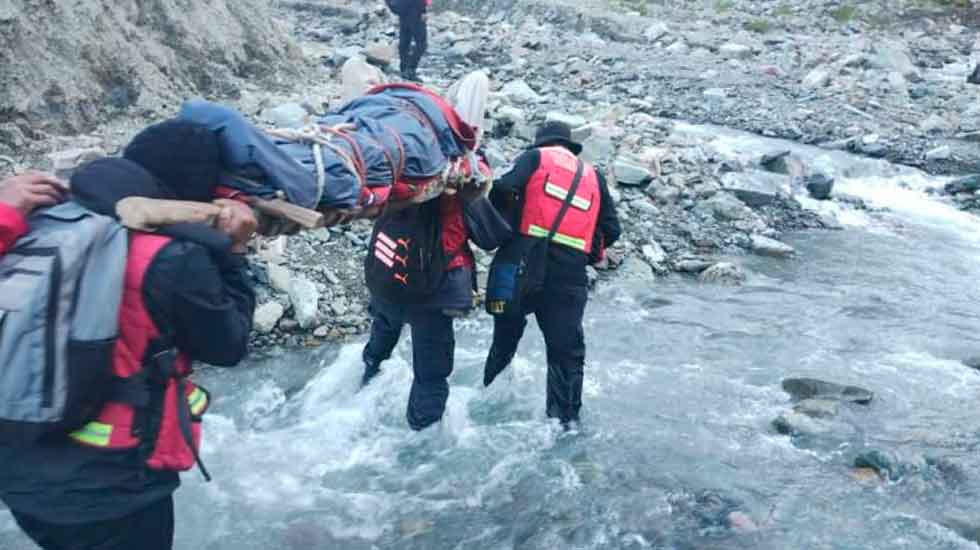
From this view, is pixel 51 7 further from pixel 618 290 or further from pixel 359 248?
pixel 618 290

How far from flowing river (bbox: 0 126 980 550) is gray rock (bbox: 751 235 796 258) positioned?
110 cm

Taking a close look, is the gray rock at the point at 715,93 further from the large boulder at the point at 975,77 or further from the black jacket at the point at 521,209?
the black jacket at the point at 521,209

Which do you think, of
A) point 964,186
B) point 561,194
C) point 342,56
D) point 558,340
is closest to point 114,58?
point 342,56

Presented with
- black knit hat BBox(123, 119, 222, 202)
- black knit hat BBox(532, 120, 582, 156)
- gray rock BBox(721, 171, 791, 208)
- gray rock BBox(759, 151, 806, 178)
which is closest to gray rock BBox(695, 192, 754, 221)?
gray rock BBox(721, 171, 791, 208)

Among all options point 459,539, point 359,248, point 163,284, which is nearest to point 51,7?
point 359,248

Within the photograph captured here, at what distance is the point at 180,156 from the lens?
276cm

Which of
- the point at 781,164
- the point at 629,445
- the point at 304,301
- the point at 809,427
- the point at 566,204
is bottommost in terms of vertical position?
the point at 629,445

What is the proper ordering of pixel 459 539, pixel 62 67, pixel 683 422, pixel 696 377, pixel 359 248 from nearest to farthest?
1. pixel 459 539
2. pixel 683 422
3. pixel 696 377
4. pixel 359 248
5. pixel 62 67

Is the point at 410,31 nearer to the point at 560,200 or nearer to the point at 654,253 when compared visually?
the point at 654,253

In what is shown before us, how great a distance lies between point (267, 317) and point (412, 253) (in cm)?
235

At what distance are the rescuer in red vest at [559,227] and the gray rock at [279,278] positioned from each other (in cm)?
199

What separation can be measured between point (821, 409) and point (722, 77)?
451 inches

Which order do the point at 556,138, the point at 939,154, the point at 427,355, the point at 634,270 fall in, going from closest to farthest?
1. the point at 427,355
2. the point at 556,138
3. the point at 634,270
4. the point at 939,154

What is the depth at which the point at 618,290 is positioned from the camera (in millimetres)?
8023
